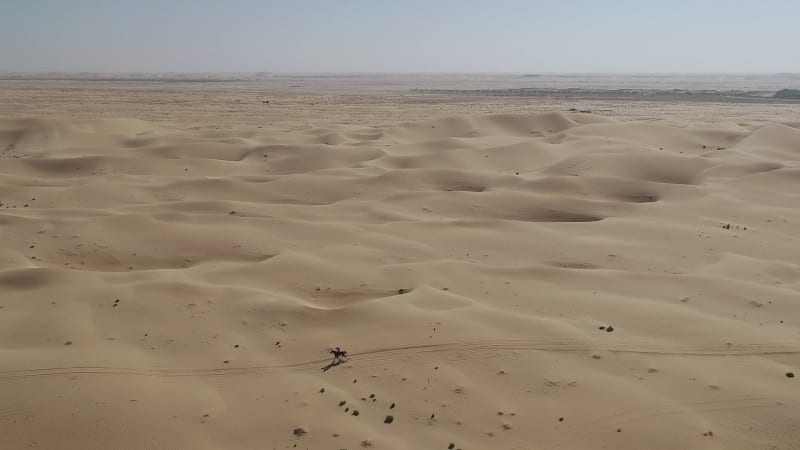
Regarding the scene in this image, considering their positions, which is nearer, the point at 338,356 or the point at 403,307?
the point at 338,356

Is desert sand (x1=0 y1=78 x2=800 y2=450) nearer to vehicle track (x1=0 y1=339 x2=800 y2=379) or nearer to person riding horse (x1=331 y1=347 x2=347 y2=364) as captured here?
vehicle track (x1=0 y1=339 x2=800 y2=379)

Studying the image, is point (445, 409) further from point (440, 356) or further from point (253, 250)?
point (253, 250)

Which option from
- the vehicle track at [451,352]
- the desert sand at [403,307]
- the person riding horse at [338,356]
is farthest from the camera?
the person riding horse at [338,356]

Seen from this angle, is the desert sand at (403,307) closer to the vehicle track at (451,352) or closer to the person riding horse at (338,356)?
the vehicle track at (451,352)

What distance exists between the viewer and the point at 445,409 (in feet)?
16.7

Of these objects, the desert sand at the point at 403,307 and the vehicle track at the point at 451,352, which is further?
the vehicle track at the point at 451,352

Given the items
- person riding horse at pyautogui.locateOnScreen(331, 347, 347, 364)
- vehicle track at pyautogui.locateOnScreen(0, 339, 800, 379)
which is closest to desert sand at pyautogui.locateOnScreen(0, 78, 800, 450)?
vehicle track at pyautogui.locateOnScreen(0, 339, 800, 379)

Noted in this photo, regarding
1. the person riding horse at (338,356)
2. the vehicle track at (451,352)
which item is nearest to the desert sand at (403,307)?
the vehicle track at (451,352)

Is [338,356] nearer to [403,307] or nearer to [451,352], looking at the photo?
[451,352]

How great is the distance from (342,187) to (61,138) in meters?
11.0

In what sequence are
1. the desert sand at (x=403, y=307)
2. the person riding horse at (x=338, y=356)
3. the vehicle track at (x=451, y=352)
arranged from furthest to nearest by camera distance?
the person riding horse at (x=338, y=356)
the vehicle track at (x=451, y=352)
the desert sand at (x=403, y=307)

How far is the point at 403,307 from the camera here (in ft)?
22.7

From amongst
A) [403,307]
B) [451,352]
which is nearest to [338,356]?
[451,352]

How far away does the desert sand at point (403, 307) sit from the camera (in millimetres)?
4941
